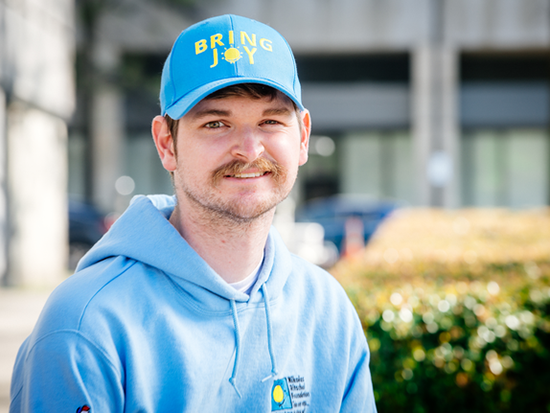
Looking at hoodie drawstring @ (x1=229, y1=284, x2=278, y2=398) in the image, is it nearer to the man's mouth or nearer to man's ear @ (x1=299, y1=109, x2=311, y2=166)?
the man's mouth

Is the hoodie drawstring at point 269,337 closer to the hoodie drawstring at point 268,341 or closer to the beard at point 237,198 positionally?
the hoodie drawstring at point 268,341

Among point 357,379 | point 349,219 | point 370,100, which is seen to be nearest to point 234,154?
point 357,379

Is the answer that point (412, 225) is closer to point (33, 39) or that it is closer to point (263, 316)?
point (33, 39)

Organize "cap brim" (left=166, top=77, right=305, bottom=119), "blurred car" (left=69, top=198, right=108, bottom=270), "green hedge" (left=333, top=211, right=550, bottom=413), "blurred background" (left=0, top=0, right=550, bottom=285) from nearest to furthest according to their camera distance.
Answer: "cap brim" (left=166, top=77, right=305, bottom=119) < "green hedge" (left=333, top=211, right=550, bottom=413) < "blurred car" (left=69, top=198, right=108, bottom=270) < "blurred background" (left=0, top=0, right=550, bottom=285)

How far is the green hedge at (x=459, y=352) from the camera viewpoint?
3.31 meters

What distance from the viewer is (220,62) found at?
5.16 feet

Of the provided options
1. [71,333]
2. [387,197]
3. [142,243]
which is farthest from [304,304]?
[387,197]

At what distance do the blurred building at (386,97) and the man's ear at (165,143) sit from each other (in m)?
18.6

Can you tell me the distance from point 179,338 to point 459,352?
2418 millimetres

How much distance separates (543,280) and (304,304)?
3184 millimetres

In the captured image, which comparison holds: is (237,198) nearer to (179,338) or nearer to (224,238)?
(224,238)

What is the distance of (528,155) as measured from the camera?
77.9 ft

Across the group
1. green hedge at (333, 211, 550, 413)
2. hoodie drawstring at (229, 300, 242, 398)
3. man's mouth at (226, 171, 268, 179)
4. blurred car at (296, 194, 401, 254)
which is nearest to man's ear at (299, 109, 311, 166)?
man's mouth at (226, 171, 268, 179)

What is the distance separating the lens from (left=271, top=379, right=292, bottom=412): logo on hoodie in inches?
63.4
